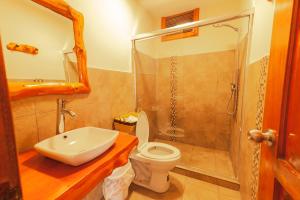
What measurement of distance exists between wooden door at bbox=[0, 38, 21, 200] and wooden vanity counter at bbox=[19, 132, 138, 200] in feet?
1.25

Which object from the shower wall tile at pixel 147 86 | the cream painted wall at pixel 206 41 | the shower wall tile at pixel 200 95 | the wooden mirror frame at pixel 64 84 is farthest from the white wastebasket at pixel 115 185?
the cream painted wall at pixel 206 41

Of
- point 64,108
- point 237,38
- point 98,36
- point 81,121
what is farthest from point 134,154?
point 237,38

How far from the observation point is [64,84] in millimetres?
1119

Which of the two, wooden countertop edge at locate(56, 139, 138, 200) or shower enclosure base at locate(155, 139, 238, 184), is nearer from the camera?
wooden countertop edge at locate(56, 139, 138, 200)

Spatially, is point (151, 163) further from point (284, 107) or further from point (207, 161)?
point (284, 107)

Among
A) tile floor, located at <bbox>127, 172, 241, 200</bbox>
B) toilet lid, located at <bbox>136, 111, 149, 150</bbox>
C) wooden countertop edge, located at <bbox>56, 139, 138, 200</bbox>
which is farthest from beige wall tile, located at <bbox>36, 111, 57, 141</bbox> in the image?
tile floor, located at <bbox>127, 172, 241, 200</bbox>

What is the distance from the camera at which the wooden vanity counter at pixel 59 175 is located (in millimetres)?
603

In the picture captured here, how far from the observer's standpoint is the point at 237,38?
208cm

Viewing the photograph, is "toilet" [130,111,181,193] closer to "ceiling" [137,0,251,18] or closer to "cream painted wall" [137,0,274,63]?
"cream painted wall" [137,0,274,63]

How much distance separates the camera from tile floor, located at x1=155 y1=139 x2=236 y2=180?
1.80m

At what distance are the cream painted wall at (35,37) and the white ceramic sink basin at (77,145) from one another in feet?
1.45

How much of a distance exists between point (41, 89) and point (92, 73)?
500 mm

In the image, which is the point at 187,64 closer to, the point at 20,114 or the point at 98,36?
the point at 98,36

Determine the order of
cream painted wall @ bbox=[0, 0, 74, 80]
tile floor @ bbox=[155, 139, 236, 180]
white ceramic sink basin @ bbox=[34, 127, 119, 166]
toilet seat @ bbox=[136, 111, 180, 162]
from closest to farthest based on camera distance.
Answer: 1. white ceramic sink basin @ bbox=[34, 127, 119, 166]
2. cream painted wall @ bbox=[0, 0, 74, 80]
3. toilet seat @ bbox=[136, 111, 180, 162]
4. tile floor @ bbox=[155, 139, 236, 180]
